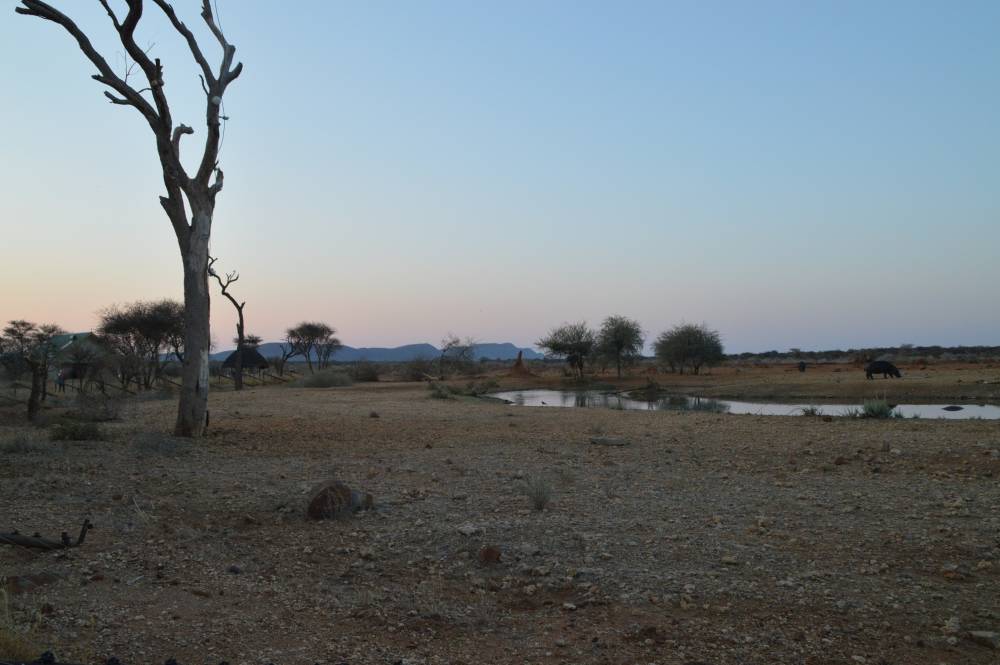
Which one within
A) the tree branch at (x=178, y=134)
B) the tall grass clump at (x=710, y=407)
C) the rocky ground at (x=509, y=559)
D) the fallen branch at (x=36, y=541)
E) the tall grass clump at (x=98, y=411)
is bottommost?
the tall grass clump at (x=710, y=407)

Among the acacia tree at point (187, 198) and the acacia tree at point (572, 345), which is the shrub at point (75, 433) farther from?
the acacia tree at point (572, 345)

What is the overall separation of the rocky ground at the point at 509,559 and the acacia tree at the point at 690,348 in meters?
54.4

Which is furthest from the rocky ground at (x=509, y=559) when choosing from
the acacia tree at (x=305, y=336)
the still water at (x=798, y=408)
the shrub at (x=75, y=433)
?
the acacia tree at (x=305, y=336)

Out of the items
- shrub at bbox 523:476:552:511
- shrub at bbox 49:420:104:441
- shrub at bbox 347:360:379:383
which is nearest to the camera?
shrub at bbox 523:476:552:511

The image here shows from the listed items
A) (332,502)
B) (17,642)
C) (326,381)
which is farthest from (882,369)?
(17,642)

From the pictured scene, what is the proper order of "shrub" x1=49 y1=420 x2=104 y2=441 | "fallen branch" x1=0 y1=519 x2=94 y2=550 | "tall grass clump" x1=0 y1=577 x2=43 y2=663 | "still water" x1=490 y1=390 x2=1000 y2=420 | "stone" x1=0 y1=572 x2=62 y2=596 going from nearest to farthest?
1. "tall grass clump" x1=0 y1=577 x2=43 y2=663
2. "stone" x1=0 y1=572 x2=62 y2=596
3. "fallen branch" x1=0 y1=519 x2=94 y2=550
4. "shrub" x1=49 y1=420 x2=104 y2=441
5. "still water" x1=490 y1=390 x2=1000 y2=420

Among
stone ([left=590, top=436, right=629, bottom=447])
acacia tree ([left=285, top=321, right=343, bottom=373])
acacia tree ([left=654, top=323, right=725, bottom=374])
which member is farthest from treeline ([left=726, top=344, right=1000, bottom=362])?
stone ([left=590, top=436, right=629, bottom=447])

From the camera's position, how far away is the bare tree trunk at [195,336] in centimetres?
1192

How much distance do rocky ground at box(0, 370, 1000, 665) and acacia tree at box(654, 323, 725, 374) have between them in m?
54.4

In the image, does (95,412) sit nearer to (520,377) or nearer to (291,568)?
(291,568)

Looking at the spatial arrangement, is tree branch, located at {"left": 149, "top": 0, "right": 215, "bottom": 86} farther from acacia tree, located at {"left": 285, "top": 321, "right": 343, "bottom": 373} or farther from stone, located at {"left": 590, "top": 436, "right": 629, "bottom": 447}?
acacia tree, located at {"left": 285, "top": 321, "right": 343, "bottom": 373}

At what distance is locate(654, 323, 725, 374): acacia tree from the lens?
6378 cm

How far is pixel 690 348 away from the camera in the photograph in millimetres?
63656

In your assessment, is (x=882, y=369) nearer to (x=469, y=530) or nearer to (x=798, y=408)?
(x=798, y=408)
